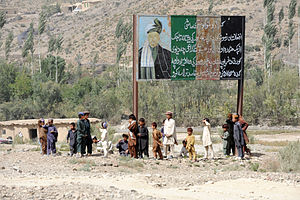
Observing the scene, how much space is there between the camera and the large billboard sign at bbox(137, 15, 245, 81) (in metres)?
16.6

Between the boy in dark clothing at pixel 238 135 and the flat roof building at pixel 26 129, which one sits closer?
the boy in dark clothing at pixel 238 135

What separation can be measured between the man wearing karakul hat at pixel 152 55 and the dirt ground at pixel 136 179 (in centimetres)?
278

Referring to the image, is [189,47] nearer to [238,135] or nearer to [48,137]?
[238,135]

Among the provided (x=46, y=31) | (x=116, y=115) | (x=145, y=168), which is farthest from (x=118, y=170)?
(x=46, y=31)

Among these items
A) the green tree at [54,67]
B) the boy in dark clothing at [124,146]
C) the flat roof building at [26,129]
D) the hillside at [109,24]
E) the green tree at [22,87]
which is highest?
the hillside at [109,24]

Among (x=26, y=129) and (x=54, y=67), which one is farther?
(x=54, y=67)

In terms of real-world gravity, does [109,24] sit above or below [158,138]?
above

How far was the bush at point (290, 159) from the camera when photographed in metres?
14.7

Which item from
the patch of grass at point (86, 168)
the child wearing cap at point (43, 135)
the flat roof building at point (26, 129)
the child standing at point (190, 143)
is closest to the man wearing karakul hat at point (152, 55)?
the child standing at point (190, 143)

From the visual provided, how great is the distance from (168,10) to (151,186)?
7619 centimetres

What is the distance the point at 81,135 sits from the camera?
15438 millimetres

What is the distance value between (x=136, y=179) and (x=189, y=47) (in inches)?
252

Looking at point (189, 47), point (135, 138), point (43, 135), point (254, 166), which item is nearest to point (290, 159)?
point (254, 166)

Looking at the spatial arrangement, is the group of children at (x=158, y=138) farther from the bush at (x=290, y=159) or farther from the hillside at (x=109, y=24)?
the hillside at (x=109, y=24)
